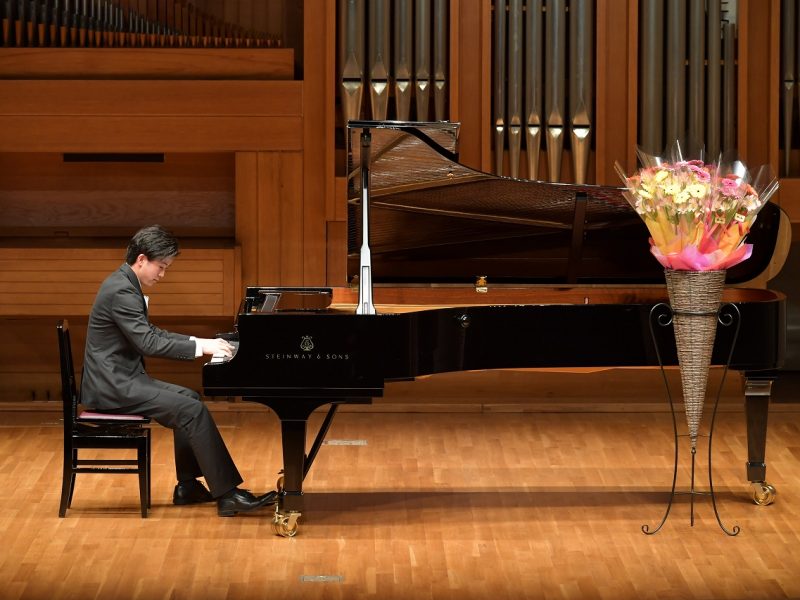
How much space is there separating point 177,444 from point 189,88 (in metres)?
2.32

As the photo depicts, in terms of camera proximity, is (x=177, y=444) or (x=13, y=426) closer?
(x=177, y=444)

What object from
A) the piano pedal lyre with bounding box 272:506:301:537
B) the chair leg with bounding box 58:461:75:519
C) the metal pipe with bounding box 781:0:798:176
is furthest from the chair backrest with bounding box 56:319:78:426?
the metal pipe with bounding box 781:0:798:176

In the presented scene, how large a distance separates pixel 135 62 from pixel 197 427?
2.59 m

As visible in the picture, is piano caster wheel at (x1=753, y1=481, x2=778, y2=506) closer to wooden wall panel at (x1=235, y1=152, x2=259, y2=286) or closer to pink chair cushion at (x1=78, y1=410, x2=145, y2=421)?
pink chair cushion at (x1=78, y1=410, x2=145, y2=421)

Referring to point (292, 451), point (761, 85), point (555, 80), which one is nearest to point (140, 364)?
point (292, 451)

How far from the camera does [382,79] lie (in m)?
6.41

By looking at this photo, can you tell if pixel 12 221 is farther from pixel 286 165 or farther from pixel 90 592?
pixel 90 592

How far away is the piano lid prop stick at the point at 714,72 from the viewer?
21.1 ft

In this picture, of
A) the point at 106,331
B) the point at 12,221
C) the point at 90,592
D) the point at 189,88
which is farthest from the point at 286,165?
the point at 90,592

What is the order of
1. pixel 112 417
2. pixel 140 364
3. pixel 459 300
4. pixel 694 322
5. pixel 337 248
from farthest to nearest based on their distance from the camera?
pixel 337 248, pixel 459 300, pixel 140 364, pixel 112 417, pixel 694 322

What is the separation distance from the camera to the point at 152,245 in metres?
4.61

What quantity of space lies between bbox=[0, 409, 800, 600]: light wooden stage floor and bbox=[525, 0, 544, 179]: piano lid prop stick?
4.48ft

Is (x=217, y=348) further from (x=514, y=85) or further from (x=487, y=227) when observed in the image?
(x=514, y=85)

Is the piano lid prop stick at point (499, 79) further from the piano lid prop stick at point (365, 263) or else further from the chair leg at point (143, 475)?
the chair leg at point (143, 475)
